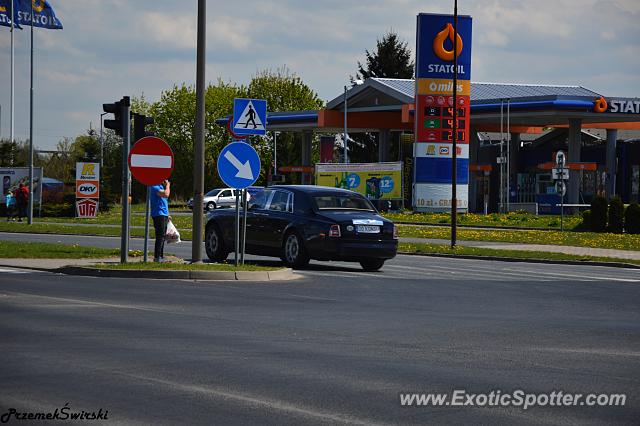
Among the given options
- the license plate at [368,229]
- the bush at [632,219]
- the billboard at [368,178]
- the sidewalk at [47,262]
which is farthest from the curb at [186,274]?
A: the billboard at [368,178]

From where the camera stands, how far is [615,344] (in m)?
11.5

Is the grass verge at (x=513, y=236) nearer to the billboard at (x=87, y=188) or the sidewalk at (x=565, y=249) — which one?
the sidewalk at (x=565, y=249)

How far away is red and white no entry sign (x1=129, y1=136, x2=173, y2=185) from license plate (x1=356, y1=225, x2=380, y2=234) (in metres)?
3.93

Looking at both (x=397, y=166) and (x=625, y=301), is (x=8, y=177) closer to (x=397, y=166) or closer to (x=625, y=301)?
(x=397, y=166)

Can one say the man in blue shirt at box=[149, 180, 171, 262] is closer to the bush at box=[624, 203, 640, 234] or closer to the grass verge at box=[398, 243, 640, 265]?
the grass verge at box=[398, 243, 640, 265]

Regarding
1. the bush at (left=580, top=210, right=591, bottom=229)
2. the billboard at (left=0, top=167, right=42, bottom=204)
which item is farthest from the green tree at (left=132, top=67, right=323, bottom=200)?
the bush at (left=580, top=210, right=591, bottom=229)

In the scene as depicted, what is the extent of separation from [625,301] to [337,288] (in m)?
4.32

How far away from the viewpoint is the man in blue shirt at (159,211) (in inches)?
855

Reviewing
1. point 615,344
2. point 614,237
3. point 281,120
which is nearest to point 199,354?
point 615,344

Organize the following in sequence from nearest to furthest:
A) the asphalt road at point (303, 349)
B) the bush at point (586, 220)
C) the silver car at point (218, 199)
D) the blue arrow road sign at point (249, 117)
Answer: the asphalt road at point (303, 349)
the blue arrow road sign at point (249, 117)
the bush at point (586, 220)
the silver car at point (218, 199)

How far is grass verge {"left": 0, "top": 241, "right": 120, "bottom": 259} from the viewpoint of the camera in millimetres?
23172
